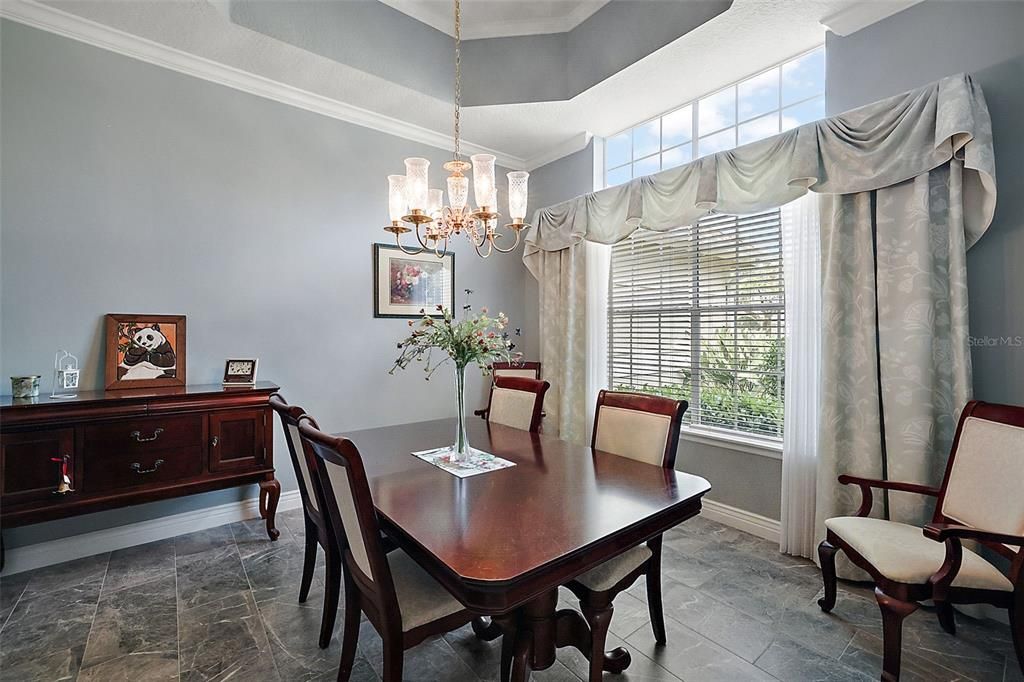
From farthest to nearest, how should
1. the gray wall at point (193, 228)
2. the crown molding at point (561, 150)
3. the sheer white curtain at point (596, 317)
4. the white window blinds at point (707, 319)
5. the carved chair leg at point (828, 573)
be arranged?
the crown molding at point (561, 150) < the sheer white curtain at point (596, 317) < the white window blinds at point (707, 319) < the gray wall at point (193, 228) < the carved chair leg at point (828, 573)

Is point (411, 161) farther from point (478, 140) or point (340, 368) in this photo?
point (478, 140)

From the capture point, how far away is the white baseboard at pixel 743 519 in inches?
110

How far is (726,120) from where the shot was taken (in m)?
3.13

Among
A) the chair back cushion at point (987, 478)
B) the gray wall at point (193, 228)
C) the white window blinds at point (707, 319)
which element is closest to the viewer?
the chair back cushion at point (987, 478)

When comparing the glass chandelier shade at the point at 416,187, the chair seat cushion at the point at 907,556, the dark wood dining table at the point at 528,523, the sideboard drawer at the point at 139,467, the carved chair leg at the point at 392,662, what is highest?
the glass chandelier shade at the point at 416,187

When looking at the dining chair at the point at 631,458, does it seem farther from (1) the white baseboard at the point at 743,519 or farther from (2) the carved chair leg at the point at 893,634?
(1) the white baseboard at the point at 743,519

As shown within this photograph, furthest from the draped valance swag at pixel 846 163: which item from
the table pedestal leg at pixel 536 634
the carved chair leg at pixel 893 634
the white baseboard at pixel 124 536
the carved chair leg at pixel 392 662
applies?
the white baseboard at pixel 124 536

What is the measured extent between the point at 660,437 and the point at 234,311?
278cm

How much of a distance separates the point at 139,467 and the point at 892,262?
3909 millimetres

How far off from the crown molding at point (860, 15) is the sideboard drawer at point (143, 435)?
4.05 metres

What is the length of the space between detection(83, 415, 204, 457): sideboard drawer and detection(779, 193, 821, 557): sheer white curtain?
3340mm

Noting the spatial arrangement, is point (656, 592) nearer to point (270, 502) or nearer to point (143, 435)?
point (270, 502)

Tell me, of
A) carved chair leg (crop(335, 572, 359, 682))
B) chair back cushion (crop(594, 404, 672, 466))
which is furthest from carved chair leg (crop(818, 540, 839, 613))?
carved chair leg (crop(335, 572, 359, 682))

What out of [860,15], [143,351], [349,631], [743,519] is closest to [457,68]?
[860,15]
